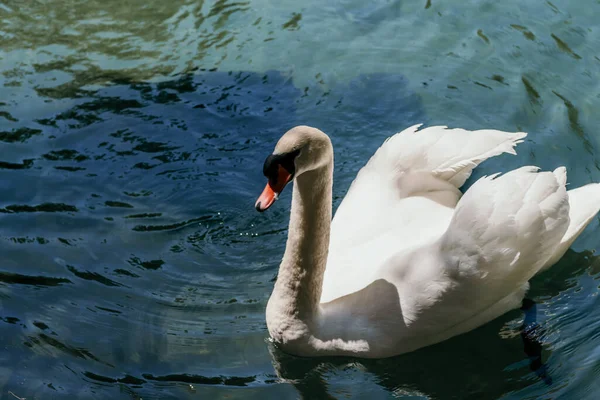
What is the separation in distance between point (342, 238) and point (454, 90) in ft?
9.77

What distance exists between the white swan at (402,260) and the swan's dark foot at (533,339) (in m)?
0.09

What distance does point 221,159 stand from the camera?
7219 mm

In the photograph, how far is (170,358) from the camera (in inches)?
207

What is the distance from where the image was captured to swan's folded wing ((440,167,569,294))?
15.9 ft

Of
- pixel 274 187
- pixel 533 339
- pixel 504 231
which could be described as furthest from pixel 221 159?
pixel 533 339

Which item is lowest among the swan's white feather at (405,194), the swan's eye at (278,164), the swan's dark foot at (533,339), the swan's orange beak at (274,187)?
the swan's dark foot at (533,339)

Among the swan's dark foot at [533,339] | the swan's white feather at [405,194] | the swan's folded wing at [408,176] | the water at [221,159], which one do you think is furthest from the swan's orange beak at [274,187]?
the swan's dark foot at [533,339]

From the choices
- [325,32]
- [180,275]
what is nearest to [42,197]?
[180,275]

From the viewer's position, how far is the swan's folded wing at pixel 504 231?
485 centimetres

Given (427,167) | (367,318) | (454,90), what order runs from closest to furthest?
(367,318) < (427,167) < (454,90)

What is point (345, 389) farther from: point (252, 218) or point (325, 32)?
point (325, 32)

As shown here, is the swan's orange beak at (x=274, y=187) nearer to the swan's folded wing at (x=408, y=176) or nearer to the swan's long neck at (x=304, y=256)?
the swan's long neck at (x=304, y=256)

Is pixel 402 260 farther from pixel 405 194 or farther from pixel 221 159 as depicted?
pixel 221 159

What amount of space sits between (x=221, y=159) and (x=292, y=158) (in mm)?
2683
